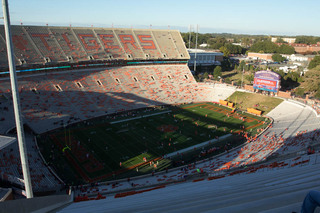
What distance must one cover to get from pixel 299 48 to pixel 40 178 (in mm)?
130186

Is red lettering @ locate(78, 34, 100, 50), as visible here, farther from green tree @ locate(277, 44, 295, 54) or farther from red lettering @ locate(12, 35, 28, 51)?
green tree @ locate(277, 44, 295, 54)

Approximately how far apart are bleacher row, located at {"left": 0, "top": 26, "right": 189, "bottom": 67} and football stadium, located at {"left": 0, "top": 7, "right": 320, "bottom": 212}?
8.4 inches

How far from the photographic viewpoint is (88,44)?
154 feet

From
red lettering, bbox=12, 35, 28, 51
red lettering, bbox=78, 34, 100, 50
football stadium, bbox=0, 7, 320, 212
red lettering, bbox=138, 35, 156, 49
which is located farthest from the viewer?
red lettering, bbox=138, 35, 156, 49

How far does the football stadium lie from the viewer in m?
15.6

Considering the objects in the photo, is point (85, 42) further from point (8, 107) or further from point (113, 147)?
point (113, 147)

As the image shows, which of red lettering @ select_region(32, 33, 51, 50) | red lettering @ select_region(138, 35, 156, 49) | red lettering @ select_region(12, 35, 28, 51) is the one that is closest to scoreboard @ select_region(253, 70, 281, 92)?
red lettering @ select_region(138, 35, 156, 49)

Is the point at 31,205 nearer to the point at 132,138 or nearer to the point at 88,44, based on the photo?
the point at 132,138

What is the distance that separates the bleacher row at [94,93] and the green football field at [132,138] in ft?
8.30

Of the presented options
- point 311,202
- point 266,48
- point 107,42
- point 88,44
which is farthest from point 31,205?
point 266,48

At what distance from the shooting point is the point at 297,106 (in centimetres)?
3747

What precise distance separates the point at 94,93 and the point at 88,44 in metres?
12.7

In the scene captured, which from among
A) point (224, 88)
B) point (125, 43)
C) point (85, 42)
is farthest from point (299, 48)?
point (85, 42)

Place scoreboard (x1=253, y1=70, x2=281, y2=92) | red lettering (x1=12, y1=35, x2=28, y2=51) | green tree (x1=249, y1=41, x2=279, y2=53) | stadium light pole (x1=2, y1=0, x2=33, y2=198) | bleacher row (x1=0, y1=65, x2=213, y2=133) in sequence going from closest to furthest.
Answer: stadium light pole (x1=2, y1=0, x2=33, y2=198)
bleacher row (x1=0, y1=65, x2=213, y2=133)
red lettering (x1=12, y1=35, x2=28, y2=51)
scoreboard (x1=253, y1=70, x2=281, y2=92)
green tree (x1=249, y1=41, x2=279, y2=53)
